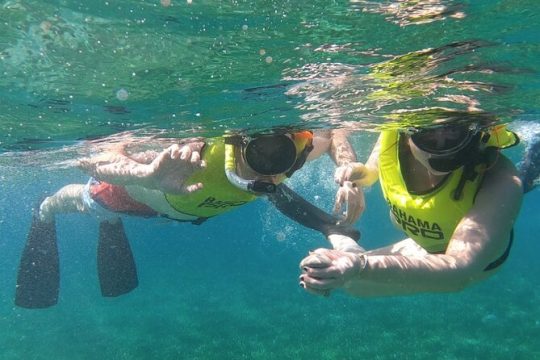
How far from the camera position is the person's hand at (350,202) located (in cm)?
649

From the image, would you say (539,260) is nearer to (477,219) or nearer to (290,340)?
(290,340)

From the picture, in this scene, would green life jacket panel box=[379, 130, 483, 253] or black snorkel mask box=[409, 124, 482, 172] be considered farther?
green life jacket panel box=[379, 130, 483, 253]

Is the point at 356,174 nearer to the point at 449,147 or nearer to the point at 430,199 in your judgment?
the point at 430,199

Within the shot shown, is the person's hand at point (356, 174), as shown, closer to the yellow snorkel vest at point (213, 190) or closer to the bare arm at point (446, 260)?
the yellow snorkel vest at point (213, 190)

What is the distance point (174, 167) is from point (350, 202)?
2.68 metres

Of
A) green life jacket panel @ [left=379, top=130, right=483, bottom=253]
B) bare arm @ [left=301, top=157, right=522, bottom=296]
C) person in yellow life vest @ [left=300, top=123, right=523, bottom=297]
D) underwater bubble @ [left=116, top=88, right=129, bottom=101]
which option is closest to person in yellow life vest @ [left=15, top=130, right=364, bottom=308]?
green life jacket panel @ [left=379, top=130, right=483, bottom=253]

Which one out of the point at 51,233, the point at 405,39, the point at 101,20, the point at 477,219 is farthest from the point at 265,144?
the point at 51,233

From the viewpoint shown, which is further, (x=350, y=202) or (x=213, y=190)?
(x=213, y=190)

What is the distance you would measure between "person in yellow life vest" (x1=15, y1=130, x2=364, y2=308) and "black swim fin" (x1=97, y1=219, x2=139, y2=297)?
0.08 ft

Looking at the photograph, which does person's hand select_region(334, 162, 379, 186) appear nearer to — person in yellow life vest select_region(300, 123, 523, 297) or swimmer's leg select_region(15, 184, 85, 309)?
person in yellow life vest select_region(300, 123, 523, 297)

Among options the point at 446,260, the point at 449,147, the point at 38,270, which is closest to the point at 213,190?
the point at 449,147

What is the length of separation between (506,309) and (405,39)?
1615cm

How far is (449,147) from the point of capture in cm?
504

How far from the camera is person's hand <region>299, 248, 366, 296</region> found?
3.17 m
